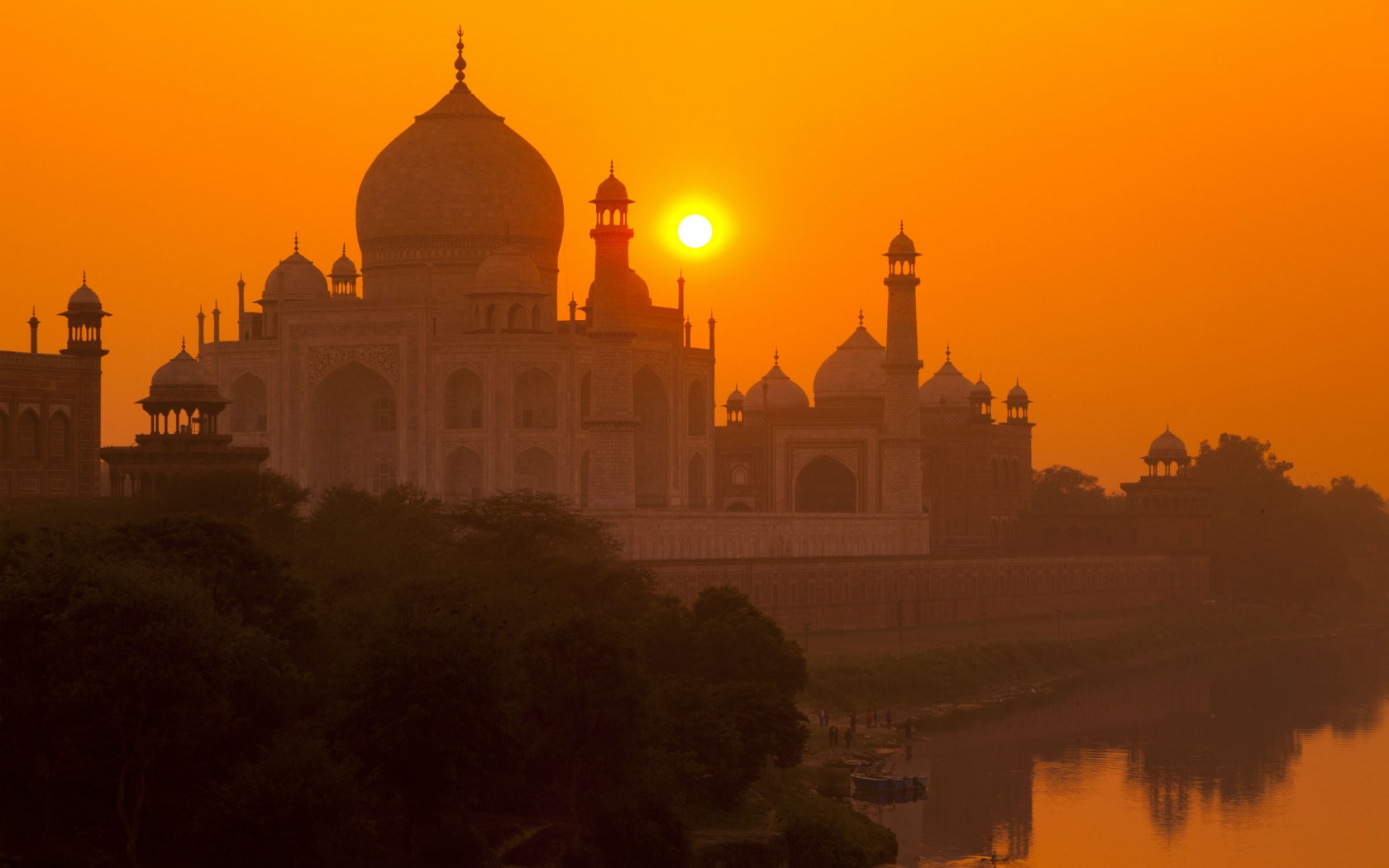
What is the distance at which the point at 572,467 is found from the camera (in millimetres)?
53625

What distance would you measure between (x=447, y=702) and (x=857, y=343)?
49356mm

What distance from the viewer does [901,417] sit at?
6191 centimetres

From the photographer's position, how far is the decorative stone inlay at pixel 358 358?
178 feet

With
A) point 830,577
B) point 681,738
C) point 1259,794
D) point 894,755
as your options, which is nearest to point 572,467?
point 830,577

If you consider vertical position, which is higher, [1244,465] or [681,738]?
[1244,465]

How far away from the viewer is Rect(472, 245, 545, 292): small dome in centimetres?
5547

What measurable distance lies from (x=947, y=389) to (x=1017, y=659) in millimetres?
23995

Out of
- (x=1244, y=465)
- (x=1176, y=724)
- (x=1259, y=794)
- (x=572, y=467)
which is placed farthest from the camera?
(x=1244, y=465)

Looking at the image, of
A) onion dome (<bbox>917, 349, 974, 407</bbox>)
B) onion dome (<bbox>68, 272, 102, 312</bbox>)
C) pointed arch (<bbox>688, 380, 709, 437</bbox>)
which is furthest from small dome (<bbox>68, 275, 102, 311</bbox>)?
onion dome (<bbox>917, 349, 974, 407</bbox>)

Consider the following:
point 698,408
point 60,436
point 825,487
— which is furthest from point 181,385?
point 825,487

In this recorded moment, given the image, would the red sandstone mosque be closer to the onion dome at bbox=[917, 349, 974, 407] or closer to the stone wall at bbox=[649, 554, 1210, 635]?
the stone wall at bbox=[649, 554, 1210, 635]

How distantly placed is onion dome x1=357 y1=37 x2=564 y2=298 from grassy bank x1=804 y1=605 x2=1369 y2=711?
15.9 metres

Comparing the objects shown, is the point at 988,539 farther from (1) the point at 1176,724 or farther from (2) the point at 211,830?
(2) the point at 211,830

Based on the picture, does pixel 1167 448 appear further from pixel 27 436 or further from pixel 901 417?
pixel 27 436
